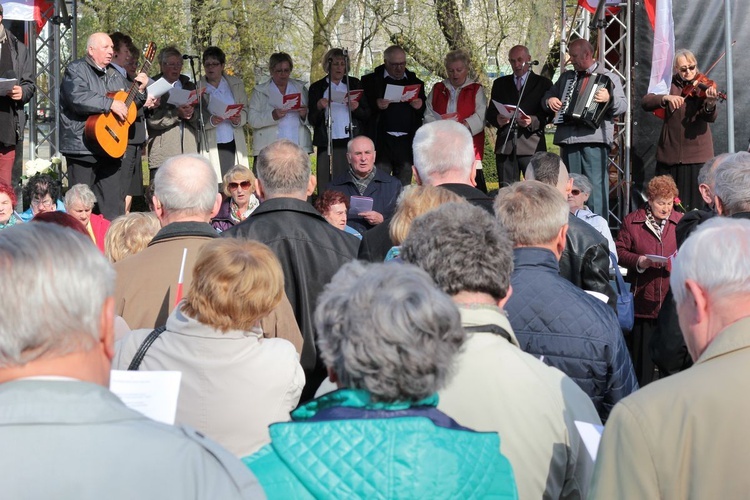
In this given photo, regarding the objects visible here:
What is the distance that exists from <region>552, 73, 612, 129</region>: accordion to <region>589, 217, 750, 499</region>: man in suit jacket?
7724 mm

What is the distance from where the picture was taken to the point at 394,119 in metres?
11.5

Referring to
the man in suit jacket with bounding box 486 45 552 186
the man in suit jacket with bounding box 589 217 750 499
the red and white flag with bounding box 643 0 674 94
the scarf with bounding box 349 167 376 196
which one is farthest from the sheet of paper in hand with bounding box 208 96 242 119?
the man in suit jacket with bounding box 589 217 750 499

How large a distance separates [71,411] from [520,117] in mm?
9435

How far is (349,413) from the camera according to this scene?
2.06m

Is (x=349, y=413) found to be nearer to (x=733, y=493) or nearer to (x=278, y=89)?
(x=733, y=493)

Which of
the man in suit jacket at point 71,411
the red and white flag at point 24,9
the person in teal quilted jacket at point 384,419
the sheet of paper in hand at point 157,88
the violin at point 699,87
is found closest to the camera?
the man in suit jacket at point 71,411

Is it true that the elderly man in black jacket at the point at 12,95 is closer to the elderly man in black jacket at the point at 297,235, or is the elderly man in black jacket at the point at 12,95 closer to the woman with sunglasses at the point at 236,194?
the woman with sunglasses at the point at 236,194

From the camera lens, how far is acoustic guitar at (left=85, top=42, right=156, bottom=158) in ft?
30.8

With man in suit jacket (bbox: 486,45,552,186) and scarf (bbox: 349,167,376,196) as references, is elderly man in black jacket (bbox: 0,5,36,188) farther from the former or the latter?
man in suit jacket (bbox: 486,45,552,186)

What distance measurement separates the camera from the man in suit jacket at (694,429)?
2150 mm

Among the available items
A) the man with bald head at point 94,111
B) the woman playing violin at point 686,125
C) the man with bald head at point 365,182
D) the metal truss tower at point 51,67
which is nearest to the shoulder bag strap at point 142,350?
the man with bald head at point 365,182

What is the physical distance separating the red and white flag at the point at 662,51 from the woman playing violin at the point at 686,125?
0.68 m

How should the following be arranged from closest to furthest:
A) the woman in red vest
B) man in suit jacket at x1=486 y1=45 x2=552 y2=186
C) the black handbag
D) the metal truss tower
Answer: the black handbag
the metal truss tower
man in suit jacket at x1=486 y1=45 x2=552 y2=186
the woman in red vest

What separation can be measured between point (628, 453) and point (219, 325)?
143cm
